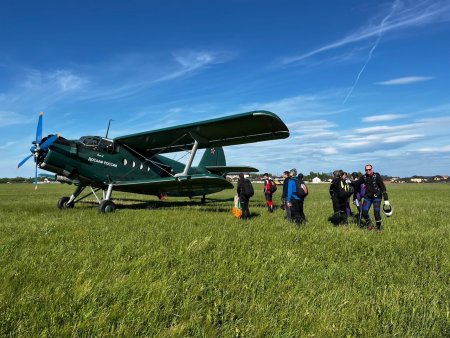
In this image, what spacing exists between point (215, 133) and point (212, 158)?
7.26 m

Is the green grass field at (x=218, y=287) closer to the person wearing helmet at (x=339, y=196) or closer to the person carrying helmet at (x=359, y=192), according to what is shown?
the person wearing helmet at (x=339, y=196)

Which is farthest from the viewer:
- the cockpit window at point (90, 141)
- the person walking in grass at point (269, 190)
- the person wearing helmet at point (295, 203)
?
the person walking in grass at point (269, 190)

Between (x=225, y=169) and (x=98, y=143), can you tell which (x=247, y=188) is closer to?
(x=98, y=143)

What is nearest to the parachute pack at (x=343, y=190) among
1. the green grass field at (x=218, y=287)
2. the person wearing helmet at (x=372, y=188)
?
the person wearing helmet at (x=372, y=188)

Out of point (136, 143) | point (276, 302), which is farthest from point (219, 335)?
point (136, 143)

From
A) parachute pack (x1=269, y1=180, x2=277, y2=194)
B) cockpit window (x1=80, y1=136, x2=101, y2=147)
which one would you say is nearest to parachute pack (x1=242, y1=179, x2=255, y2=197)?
parachute pack (x1=269, y1=180, x2=277, y2=194)

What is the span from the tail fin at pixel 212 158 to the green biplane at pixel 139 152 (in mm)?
4117

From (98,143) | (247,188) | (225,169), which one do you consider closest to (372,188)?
(247,188)

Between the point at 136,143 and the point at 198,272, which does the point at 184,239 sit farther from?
the point at 136,143

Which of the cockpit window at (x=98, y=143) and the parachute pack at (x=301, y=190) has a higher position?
the cockpit window at (x=98, y=143)

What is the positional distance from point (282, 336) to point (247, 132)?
10.3 metres

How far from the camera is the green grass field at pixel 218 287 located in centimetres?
282

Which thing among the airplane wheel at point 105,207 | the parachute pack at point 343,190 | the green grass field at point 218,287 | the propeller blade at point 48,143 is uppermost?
the propeller blade at point 48,143

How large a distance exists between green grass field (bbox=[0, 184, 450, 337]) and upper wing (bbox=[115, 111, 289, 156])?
5779 millimetres
